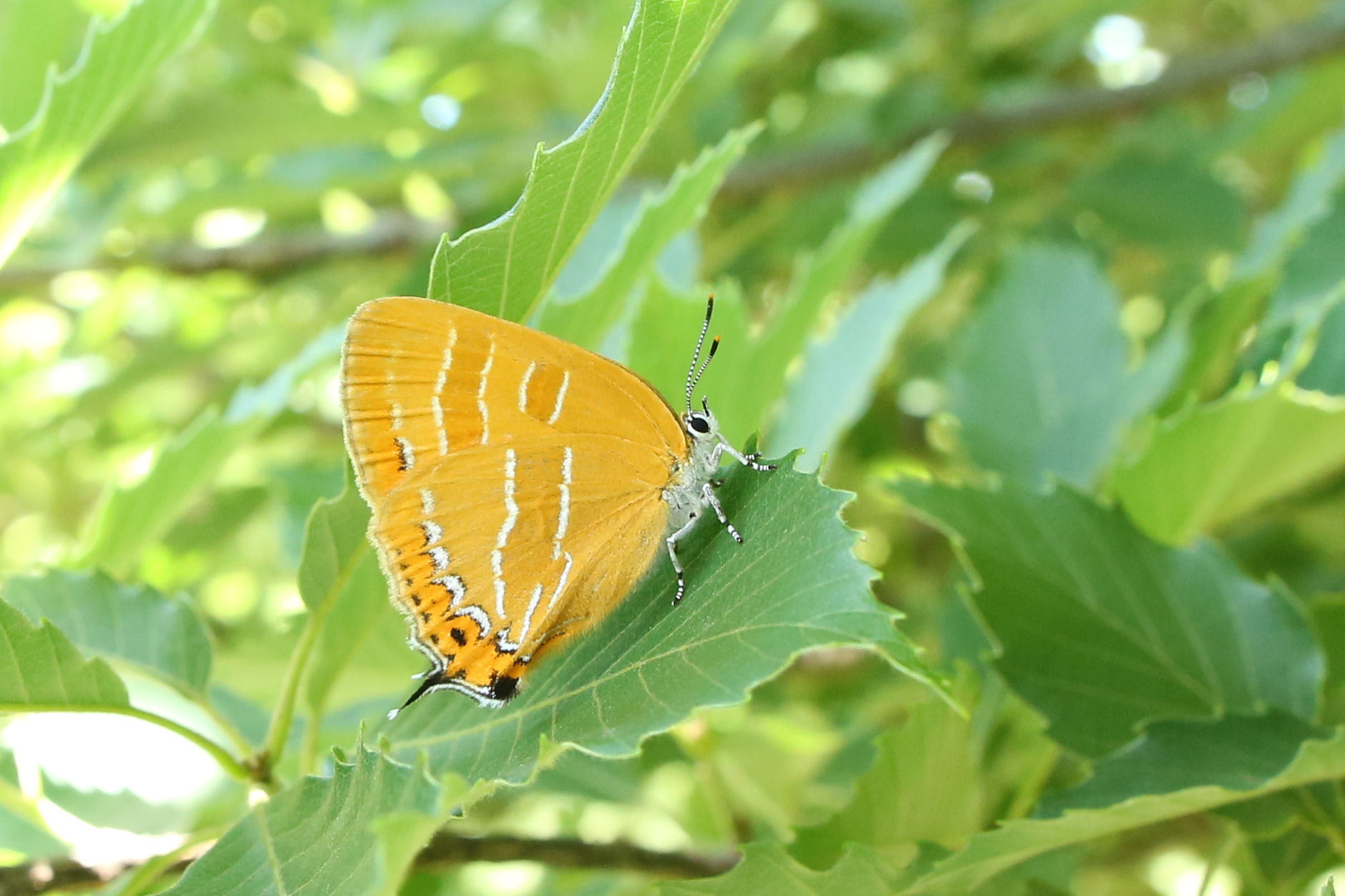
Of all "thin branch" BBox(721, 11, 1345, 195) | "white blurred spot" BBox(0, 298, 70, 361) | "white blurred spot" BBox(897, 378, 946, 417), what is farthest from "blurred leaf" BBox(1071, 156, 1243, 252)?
"white blurred spot" BBox(0, 298, 70, 361)

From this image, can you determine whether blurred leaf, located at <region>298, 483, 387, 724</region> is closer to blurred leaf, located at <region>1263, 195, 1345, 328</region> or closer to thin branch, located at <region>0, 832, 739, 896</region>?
thin branch, located at <region>0, 832, 739, 896</region>

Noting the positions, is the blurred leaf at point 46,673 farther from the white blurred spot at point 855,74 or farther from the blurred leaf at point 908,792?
the white blurred spot at point 855,74

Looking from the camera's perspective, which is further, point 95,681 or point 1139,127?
point 1139,127

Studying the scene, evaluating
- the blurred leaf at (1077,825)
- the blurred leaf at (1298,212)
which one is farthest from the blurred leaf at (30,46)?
the blurred leaf at (1298,212)

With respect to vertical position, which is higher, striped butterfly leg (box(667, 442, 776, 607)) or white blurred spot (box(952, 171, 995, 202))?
striped butterfly leg (box(667, 442, 776, 607))

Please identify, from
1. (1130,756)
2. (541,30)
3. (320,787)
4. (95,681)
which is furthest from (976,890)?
(541,30)

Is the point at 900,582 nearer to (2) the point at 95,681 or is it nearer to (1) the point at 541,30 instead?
(1) the point at 541,30

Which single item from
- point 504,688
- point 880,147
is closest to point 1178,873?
point 880,147

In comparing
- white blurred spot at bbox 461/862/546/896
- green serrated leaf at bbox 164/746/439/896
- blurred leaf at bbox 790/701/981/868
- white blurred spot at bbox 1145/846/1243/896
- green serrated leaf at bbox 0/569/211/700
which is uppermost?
green serrated leaf at bbox 0/569/211/700
